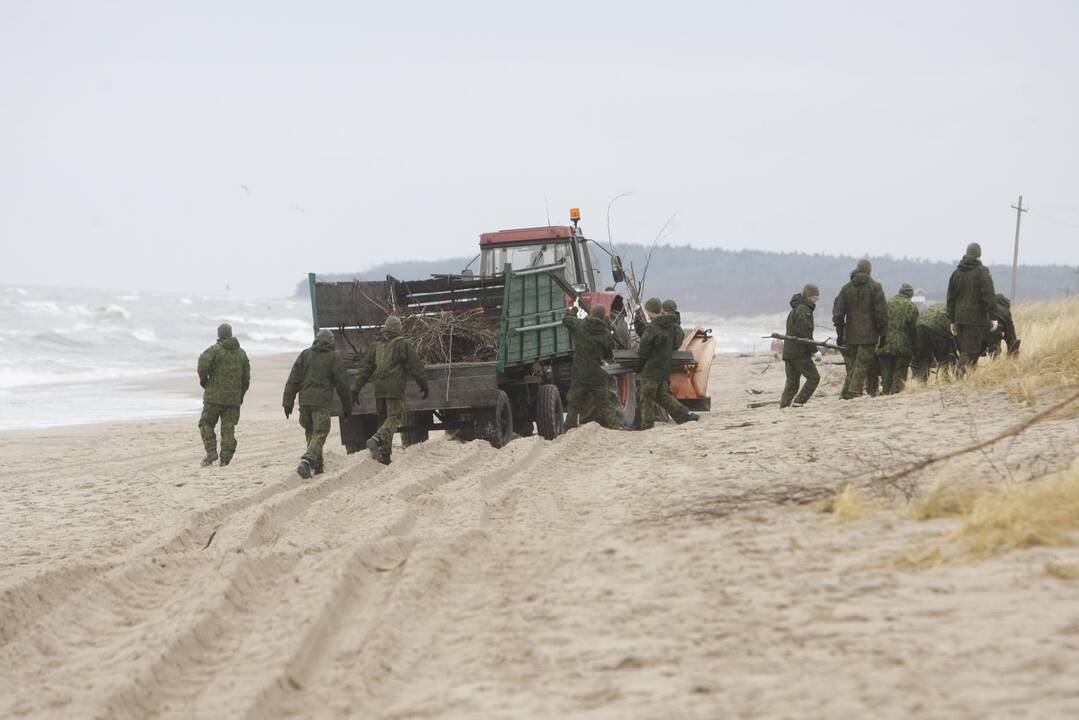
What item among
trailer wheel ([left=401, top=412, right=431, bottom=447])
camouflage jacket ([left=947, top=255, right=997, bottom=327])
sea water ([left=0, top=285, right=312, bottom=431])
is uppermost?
camouflage jacket ([left=947, top=255, right=997, bottom=327])

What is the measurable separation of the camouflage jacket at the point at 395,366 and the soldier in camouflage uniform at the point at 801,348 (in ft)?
16.6

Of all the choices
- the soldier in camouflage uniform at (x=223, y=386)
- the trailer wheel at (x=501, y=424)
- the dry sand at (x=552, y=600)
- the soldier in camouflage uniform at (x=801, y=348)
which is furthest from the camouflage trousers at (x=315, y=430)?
the soldier in camouflage uniform at (x=801, y=348)

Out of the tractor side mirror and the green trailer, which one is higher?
the tractor side mirror

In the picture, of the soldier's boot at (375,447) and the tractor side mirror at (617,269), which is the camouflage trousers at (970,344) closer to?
the tractor side mirror at (617,269)

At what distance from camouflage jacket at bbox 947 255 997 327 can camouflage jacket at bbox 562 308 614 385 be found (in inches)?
157

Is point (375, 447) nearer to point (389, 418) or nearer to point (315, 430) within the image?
point (389, 418)

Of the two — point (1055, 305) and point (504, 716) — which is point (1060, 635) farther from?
point (1055, 305)

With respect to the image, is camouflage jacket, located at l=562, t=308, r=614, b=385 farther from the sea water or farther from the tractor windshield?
the sea water

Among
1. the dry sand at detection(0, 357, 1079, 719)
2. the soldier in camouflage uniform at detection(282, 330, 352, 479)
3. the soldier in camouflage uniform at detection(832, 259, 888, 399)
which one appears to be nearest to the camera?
the dry sand at detection(0, 357, 1079, 719)

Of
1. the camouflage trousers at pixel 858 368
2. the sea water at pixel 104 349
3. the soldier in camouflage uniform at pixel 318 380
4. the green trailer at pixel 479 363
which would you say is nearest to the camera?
the soldier in camouflage uniform at pixel 318 380

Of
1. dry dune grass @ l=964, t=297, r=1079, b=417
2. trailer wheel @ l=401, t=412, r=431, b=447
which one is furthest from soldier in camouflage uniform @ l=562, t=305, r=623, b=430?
dry dune grass @ l=964, t=297, r=1079, b=417

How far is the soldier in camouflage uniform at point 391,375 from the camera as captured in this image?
12.6 meters

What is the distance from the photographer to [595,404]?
1501 cm

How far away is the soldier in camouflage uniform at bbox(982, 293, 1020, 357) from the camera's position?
15.3 metres
